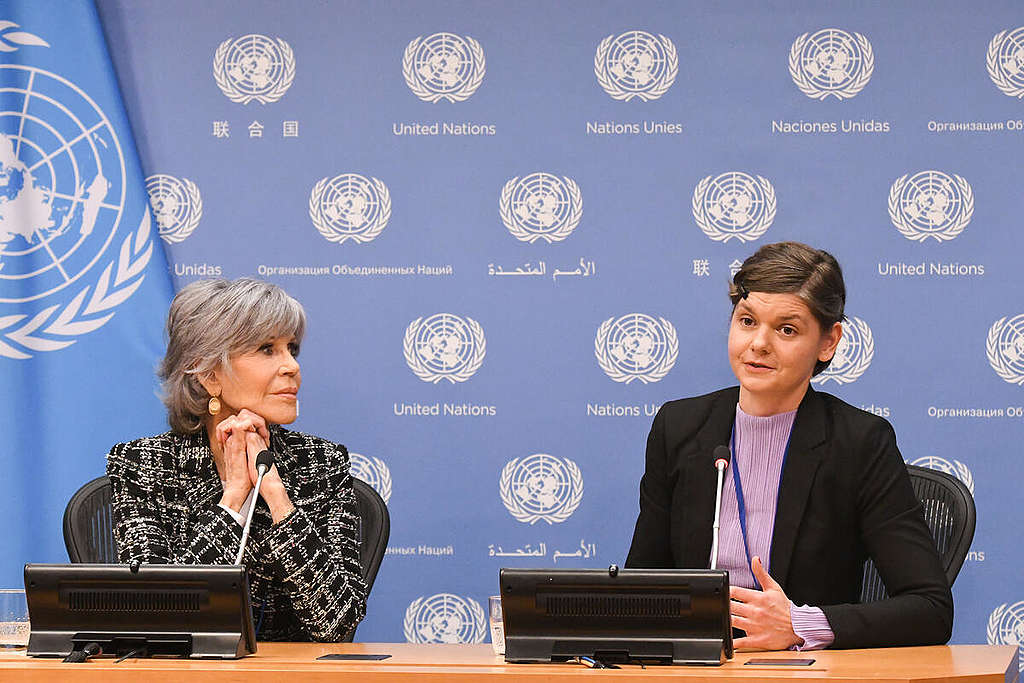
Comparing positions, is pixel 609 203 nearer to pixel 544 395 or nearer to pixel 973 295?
pixel 544 395

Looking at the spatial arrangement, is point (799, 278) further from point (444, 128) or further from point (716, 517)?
point (444, 128)

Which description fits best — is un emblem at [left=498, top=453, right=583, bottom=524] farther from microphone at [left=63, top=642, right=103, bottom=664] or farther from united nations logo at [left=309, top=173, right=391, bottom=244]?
microphone at [left=63, top=642, right=103, bottom=664]

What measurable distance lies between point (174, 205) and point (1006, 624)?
104 inches

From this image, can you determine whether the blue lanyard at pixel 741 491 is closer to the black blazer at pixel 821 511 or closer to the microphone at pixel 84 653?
the black blazer at pixel 821 511

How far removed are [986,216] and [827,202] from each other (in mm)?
436

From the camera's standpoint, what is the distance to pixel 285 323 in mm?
2814

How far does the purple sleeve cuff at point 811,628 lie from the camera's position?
2.26 metres

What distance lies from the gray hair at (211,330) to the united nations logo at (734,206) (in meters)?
1.27

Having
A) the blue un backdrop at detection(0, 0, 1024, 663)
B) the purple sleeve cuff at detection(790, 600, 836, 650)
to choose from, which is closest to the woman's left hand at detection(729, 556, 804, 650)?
the purple sleeve cuff at detection(790, 600, 836, 650)

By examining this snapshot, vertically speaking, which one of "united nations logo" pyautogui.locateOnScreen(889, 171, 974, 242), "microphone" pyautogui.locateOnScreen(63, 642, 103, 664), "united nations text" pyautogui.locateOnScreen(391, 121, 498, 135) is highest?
"united nations text" pyautogui.locateOnScreen(391, 121, 498, 135)

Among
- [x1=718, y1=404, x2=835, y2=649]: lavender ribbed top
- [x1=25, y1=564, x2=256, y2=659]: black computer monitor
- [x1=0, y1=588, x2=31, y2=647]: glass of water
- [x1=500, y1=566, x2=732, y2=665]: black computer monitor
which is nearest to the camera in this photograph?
[x1=500, y1=566, x2=732, y2=665]: black computer monitor

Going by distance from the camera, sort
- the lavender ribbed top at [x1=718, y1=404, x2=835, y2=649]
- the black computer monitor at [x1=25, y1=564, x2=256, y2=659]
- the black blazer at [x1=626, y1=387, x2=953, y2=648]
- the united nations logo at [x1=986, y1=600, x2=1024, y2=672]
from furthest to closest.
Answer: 1. the united nations logo at [x1=986, y1=600, x2=1024, y2=672]
2. the lavender ribbed top at [x1=718, y1=404, x2=835, y2=649]
3. the black blazer at [x1=626, y1=387, x2=953, y2=648]
4. the black computer monitor at [x1=25, y1=564, x2=256, y2=659]

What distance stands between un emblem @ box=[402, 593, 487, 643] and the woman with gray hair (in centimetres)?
87

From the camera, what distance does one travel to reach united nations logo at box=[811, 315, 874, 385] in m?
3.48
